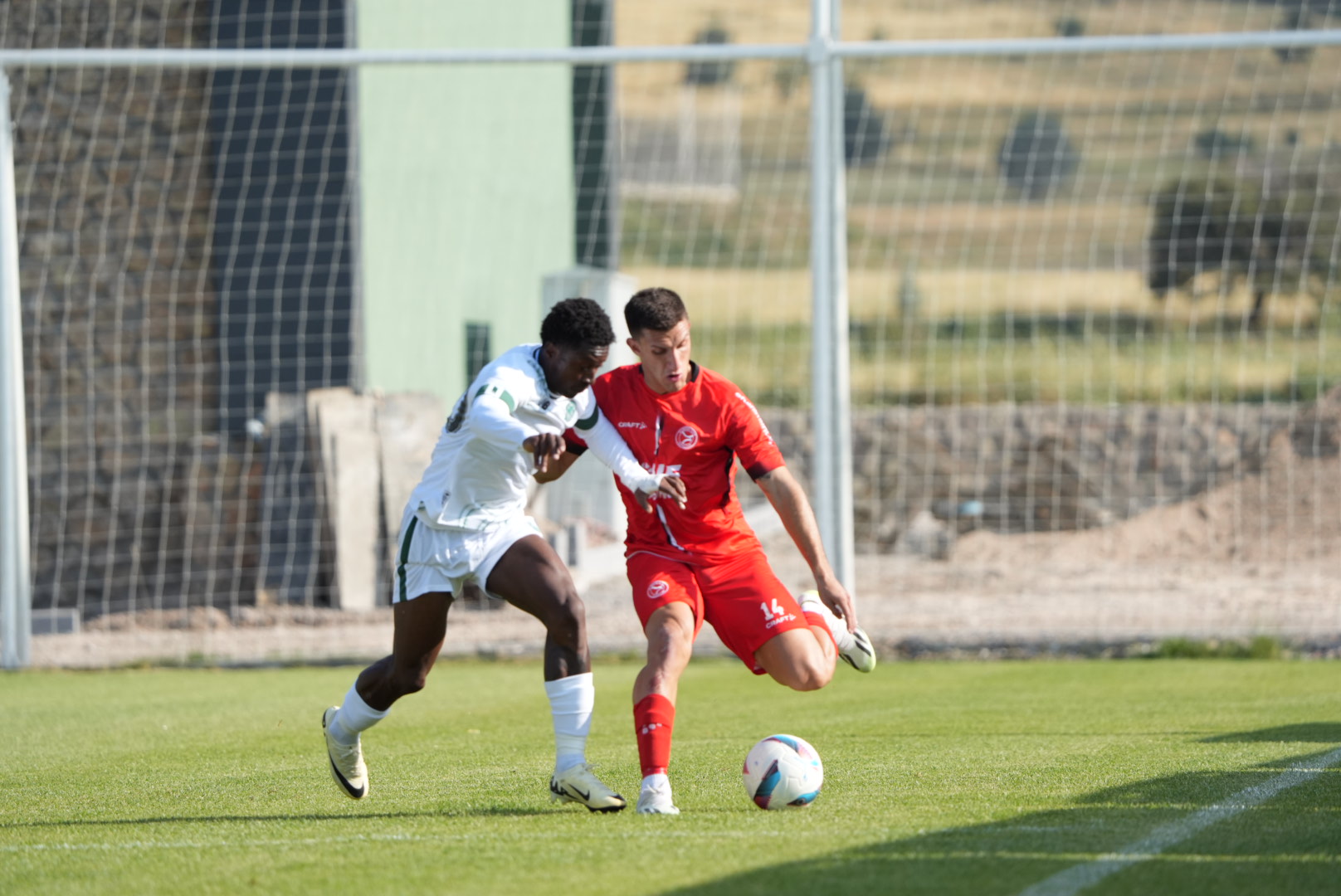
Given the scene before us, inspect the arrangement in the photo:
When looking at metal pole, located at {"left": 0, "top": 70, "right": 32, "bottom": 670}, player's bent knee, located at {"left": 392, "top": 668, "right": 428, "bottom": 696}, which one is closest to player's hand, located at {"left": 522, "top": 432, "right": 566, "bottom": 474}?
A: player's bent knee, located at {"left": 392, "top": 668, "right": 428, "bottom": 696}

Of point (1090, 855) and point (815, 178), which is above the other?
point (815, 178)

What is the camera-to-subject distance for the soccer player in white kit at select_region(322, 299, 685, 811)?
208 inches

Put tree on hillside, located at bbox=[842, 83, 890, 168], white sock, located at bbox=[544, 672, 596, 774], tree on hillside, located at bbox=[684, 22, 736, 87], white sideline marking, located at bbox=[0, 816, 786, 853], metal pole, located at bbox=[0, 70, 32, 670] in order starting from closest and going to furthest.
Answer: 1. white sideline marking, located at bbox=[0, 816, 786, 853]
2. white sock, located at bbox=[544, 672, 596, 774]
3. metal pole, located at bbox=[0, 70, 32, 670]
4. tree on hillside, located at bbox=[842, 83, 890, 168]
5. tree on hillside, located at bbox=[684, 22, 736, 87]

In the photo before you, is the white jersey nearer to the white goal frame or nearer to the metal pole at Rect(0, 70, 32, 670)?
the white goal frame

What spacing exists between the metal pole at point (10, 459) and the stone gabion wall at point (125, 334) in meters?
3.32

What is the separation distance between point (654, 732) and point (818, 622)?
1.09 meters

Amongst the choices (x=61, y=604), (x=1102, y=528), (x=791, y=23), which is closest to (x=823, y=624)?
(x=61, y=604)

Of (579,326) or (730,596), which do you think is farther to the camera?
(730,596)

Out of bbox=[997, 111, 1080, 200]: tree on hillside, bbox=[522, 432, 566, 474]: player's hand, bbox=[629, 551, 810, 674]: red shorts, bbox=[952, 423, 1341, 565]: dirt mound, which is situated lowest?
bbox=[952, 423, 1341, 565]: dirt mound

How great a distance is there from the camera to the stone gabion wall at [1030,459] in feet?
66.8

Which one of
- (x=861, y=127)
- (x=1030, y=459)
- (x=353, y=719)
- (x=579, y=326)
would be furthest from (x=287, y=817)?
(x=861, y=127)

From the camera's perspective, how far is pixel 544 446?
196 inches

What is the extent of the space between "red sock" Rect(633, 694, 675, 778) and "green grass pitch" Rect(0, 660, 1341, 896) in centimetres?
18

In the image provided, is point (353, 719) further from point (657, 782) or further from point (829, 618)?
point (829, 618)
